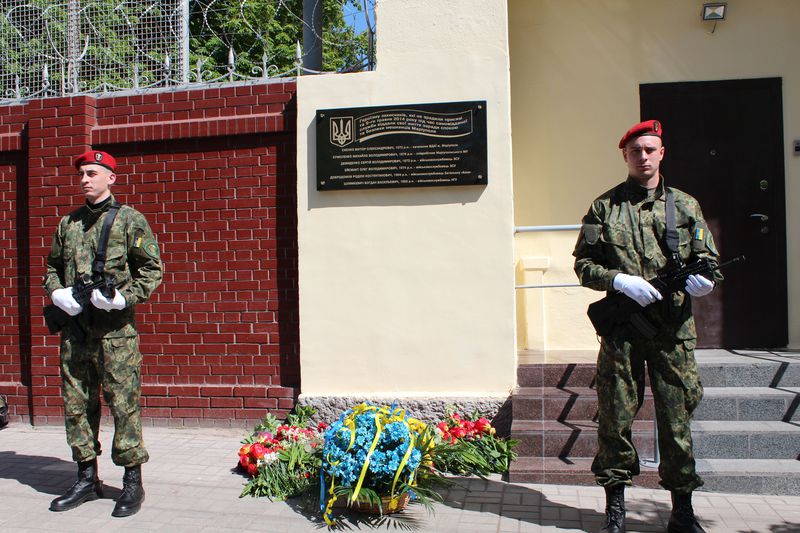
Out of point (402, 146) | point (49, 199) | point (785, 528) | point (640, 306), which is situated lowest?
point (785, 528)

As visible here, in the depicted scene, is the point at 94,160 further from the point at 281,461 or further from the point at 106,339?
the point at 281,461

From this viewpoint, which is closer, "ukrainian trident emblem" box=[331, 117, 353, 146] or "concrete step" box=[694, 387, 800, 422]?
"concrete step" box=[694, 387, 800, 422]

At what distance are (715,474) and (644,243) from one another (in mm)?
1631

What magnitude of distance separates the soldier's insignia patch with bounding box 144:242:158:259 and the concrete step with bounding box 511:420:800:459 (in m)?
2.64

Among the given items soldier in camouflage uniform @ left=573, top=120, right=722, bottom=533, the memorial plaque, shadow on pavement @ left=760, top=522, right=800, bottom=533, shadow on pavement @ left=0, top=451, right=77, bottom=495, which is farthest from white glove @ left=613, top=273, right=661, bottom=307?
shadow on pavement @ left=0, top=451, right=77, bottom=495

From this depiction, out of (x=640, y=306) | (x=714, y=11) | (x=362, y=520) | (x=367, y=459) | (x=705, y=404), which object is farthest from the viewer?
(x=714, y=11)

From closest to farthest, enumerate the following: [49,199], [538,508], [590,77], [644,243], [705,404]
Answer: [644,243] < [538,508] < [705,404] < [49,199] < [590,77]

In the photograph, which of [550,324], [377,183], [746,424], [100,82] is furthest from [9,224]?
[746,424]

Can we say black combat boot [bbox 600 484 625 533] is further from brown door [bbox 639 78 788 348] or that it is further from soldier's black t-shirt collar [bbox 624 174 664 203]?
brown door [bbox 639 78 788 348]

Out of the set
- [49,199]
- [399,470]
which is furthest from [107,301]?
[49,199]

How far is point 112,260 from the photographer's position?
420cm

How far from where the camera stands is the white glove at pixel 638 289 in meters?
3.53

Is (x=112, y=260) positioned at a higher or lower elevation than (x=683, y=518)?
higher

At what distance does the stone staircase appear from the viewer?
4395 mm
